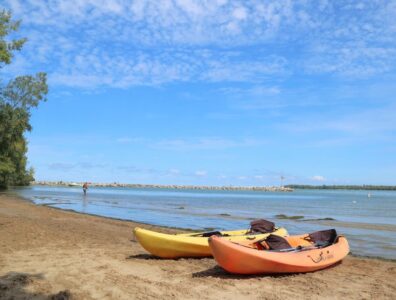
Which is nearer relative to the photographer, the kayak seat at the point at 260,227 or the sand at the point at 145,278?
the sand at the point at 145,278

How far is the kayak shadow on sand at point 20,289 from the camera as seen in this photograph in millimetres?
6402

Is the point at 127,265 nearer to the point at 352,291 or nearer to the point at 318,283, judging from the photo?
the point at 318,283

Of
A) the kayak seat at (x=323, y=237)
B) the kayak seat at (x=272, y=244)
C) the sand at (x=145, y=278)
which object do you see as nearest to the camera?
Result: the sand at (x=145, y=278)

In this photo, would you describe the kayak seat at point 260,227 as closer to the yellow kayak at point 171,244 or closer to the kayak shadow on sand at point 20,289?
the yellow kayak at point 171,244

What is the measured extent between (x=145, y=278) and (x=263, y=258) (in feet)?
7.36

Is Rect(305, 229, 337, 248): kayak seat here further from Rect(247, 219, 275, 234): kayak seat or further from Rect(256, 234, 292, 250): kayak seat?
Rect(256, 234, 292, 250): kayak seat

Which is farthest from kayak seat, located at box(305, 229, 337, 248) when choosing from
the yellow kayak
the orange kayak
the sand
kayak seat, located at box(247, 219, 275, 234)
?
the yellow kayak

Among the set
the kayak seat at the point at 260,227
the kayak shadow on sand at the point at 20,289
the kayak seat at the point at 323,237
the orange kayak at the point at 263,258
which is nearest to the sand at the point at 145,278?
the kayak shadow on sand at the point at 20,289

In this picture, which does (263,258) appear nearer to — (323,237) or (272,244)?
(272,244)

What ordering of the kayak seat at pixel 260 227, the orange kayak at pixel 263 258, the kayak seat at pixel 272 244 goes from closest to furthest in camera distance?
the orange kayak at pixel 263 258 → the kayak seat at pixel 272 244 → the kayak seat at pixel 260 227

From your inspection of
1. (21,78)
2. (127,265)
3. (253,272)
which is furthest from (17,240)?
(21,78)

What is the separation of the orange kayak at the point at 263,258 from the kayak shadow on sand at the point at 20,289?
9.65 feet

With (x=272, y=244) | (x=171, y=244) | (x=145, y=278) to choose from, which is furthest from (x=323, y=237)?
(x=145, y=278)

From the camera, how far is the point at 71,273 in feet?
Result: 26.5
